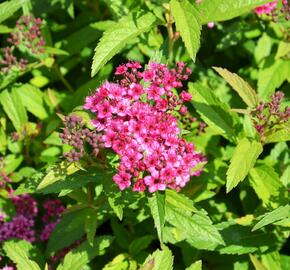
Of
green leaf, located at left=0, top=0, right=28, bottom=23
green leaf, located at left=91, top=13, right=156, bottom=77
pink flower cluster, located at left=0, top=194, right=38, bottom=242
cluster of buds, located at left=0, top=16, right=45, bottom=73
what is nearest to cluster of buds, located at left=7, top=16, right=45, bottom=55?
cluster of buds, located at left=0, top=16, right=45, bottom=73

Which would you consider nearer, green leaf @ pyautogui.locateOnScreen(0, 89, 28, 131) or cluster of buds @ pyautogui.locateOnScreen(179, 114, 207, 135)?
cluster of buds @ pyautogui.locateOnScreen(179, 114, 207, 135)

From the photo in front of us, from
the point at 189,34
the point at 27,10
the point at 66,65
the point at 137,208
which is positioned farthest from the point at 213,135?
the point at 27,10

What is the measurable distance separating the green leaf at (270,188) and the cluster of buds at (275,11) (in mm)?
1097

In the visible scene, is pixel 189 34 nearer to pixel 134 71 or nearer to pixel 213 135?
pixel 134 71

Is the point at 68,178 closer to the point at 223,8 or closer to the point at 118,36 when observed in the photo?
the point at 118,36

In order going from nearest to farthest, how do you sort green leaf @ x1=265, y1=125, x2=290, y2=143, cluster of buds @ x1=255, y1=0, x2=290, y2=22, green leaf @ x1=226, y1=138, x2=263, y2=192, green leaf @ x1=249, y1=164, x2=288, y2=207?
green leaf @ x1=226, y1=138, x2=263, y2=192, green leaf @ x1=265, y1=125, x2=290, y2=143, green leaf @ x1=249, y1=164, x2=288, y2=207, cluster of buds @ x1=255, y1=0, x2=290, y2=22

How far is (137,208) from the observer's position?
10.6 ft

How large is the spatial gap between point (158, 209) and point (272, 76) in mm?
1662

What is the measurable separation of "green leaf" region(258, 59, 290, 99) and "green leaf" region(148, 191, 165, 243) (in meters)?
1.42

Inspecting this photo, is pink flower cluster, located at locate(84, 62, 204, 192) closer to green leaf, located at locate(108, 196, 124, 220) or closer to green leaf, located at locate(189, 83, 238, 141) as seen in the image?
green leaf, located at locate(108, 196, 124, 220)

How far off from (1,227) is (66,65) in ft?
4.59

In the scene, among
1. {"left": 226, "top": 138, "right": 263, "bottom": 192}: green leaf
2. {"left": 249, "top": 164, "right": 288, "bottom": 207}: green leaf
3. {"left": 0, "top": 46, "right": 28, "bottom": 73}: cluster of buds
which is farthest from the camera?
{"left": 0, "top": 46, "right": 28, "bottom": 73}: cluster of buds

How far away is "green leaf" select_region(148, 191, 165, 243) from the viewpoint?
96.3 inches

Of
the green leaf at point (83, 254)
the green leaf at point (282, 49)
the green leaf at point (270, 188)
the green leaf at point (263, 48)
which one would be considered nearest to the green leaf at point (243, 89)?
the green leaf at point (270, 188)
